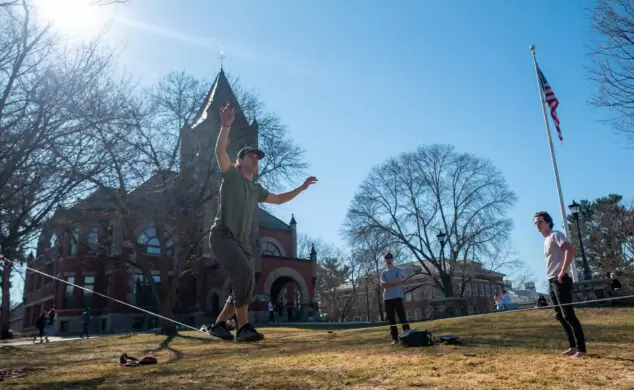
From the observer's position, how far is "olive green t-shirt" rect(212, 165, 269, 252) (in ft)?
15.6

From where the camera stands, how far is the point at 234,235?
4.74 m

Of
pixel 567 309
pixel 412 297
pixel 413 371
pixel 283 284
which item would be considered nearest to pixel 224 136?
pixel 413 371

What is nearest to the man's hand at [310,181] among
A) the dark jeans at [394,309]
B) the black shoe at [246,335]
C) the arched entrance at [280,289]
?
the black shoe at [246,335]

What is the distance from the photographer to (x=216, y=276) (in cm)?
3600

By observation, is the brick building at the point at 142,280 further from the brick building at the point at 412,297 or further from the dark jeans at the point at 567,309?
the dark jeans at the point at 567,309

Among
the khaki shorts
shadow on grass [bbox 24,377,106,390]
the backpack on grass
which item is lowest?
shadow on grass [bbox 24,377,106,390]

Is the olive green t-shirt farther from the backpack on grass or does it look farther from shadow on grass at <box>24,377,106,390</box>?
the backpack on grass

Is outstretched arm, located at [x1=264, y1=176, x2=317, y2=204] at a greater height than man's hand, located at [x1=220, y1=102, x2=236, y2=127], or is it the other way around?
man's hand, located at [x1=220, y1=102, x2=236, y2=127]

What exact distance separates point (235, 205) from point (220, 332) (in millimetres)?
1437

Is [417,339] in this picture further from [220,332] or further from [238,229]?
→ [238,229]

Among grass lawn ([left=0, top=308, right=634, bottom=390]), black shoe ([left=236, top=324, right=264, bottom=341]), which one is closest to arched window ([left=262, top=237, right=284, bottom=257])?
grass lawn ([left=0, top=308, right=634, bottom=390])

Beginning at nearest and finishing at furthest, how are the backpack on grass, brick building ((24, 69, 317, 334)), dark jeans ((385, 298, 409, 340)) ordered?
1. the backpack on grass
2. dark jeans ((385, 298, 409, 340))
3. brick building ((24, 69, 317, 334))

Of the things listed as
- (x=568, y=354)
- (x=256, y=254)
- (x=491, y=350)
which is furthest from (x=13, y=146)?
(x=256, y=254)

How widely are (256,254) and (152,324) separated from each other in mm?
10561
